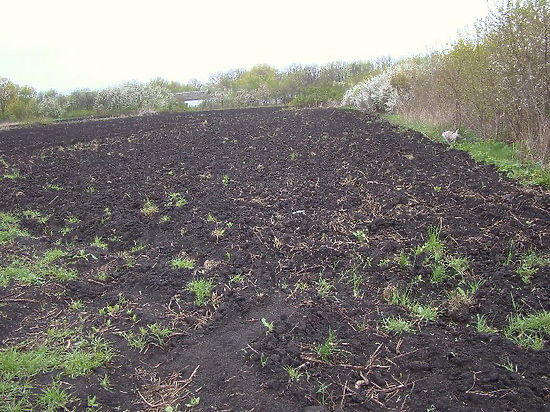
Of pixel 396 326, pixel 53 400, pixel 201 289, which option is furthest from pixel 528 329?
pixel 53 400

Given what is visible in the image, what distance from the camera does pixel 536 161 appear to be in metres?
7.35

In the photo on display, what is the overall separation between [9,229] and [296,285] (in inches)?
191

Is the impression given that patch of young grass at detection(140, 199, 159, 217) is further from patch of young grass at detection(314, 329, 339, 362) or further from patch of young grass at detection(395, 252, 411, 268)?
patch of young grass at detection(314, 329, 339, 362)

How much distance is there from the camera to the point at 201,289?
3941mm

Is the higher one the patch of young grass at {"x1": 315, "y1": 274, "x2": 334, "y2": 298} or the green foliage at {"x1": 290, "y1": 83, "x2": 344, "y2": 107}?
the green foliage at {"x1": 290, "y1": 83, "x2": 344, "y2": 107}

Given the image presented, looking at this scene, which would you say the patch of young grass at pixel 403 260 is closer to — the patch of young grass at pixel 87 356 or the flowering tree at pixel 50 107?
the patch of young grass at pixel 87 356

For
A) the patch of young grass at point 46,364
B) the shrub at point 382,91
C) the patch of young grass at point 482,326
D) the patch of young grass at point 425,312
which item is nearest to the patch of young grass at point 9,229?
the patch of young grass at point 46,364

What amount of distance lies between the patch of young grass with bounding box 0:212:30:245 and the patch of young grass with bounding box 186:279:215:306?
311 cm

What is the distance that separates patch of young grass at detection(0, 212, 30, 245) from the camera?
5.43 meters

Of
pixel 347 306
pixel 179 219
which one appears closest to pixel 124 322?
pixel 347 306

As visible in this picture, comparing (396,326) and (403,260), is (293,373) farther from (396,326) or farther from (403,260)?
(403,260)

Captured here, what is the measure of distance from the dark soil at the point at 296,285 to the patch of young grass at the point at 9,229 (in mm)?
202

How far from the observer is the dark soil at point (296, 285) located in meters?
2.68

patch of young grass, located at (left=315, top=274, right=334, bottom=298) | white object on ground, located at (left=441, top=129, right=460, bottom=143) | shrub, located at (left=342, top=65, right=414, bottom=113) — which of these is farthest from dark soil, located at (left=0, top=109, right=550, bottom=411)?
shrub, located at (left=342, top=65, right=414, bottom=113)
